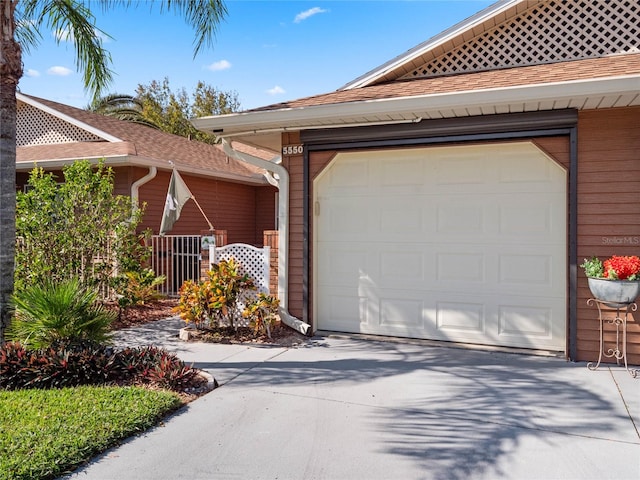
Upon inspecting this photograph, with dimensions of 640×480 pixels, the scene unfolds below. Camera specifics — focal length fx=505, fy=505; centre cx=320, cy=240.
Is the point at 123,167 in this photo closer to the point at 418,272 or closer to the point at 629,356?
the point at 418,272

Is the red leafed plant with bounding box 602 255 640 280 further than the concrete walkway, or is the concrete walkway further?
→ the red leafed plant with bounding box 602 255 640 280

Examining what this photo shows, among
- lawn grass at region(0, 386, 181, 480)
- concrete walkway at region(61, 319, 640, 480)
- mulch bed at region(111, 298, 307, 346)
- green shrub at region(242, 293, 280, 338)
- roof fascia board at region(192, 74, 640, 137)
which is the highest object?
roof fascia board at region(192, 74, 640, 137)

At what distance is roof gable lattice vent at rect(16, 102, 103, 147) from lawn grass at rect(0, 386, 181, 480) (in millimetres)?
8566


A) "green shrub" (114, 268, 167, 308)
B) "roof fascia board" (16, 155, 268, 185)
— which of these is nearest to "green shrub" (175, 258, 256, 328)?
"green shrub" (114, 268, 167, 308)

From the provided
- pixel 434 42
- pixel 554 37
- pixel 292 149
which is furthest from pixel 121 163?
pixel 554 37

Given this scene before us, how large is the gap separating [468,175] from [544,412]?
2.93 meters

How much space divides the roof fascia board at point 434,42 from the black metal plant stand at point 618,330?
387 cm

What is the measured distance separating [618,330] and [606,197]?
53.9 inches

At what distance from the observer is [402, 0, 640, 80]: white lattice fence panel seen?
624cm

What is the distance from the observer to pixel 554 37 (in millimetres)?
6598

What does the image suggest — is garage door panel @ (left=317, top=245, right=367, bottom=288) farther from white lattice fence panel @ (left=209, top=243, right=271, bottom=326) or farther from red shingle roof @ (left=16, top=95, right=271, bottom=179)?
red shingle roof @ (left=16, top=95, right=271, bottom=179)

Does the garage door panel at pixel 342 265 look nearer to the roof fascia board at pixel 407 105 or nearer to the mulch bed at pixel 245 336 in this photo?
the mulch bed at pixel 245 336

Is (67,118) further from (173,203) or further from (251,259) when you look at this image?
(251,259)

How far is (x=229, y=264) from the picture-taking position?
689cm
